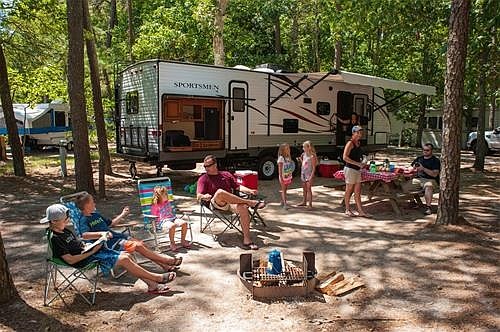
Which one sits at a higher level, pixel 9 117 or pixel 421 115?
pixel 421 115

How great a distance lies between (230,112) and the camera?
1088cm

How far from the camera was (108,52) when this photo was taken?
18.5 m

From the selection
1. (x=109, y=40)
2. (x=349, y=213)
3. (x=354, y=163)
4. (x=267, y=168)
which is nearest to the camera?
(x=354, y=163)

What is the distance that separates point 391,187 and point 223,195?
11.3 ft

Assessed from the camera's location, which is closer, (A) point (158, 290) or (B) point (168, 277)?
(A) point (158, 290)

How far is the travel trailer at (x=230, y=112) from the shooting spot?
32.7 ft

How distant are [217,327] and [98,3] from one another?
21657 mm

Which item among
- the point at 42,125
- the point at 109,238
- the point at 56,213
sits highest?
the point at 42,125

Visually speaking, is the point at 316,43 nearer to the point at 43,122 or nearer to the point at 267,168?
the point at 267,168

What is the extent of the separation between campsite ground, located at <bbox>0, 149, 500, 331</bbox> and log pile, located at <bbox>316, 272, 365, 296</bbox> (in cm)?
9

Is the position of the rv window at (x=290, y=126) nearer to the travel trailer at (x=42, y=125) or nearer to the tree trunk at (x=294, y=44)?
the tree trunk at (x=294, y=44)

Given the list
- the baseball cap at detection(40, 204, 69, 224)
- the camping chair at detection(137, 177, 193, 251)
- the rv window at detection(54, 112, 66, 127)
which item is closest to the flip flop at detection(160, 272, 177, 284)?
the camping chair at detection(137, 177, 193, 251)

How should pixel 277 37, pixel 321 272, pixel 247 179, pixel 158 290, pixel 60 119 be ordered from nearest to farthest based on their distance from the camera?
1. pixel 158 290
2. pixel 321 272
3. pixel 247 179
4. pixel 60 119
5. pixel 277 37

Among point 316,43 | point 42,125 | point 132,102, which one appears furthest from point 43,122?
point 316,43
